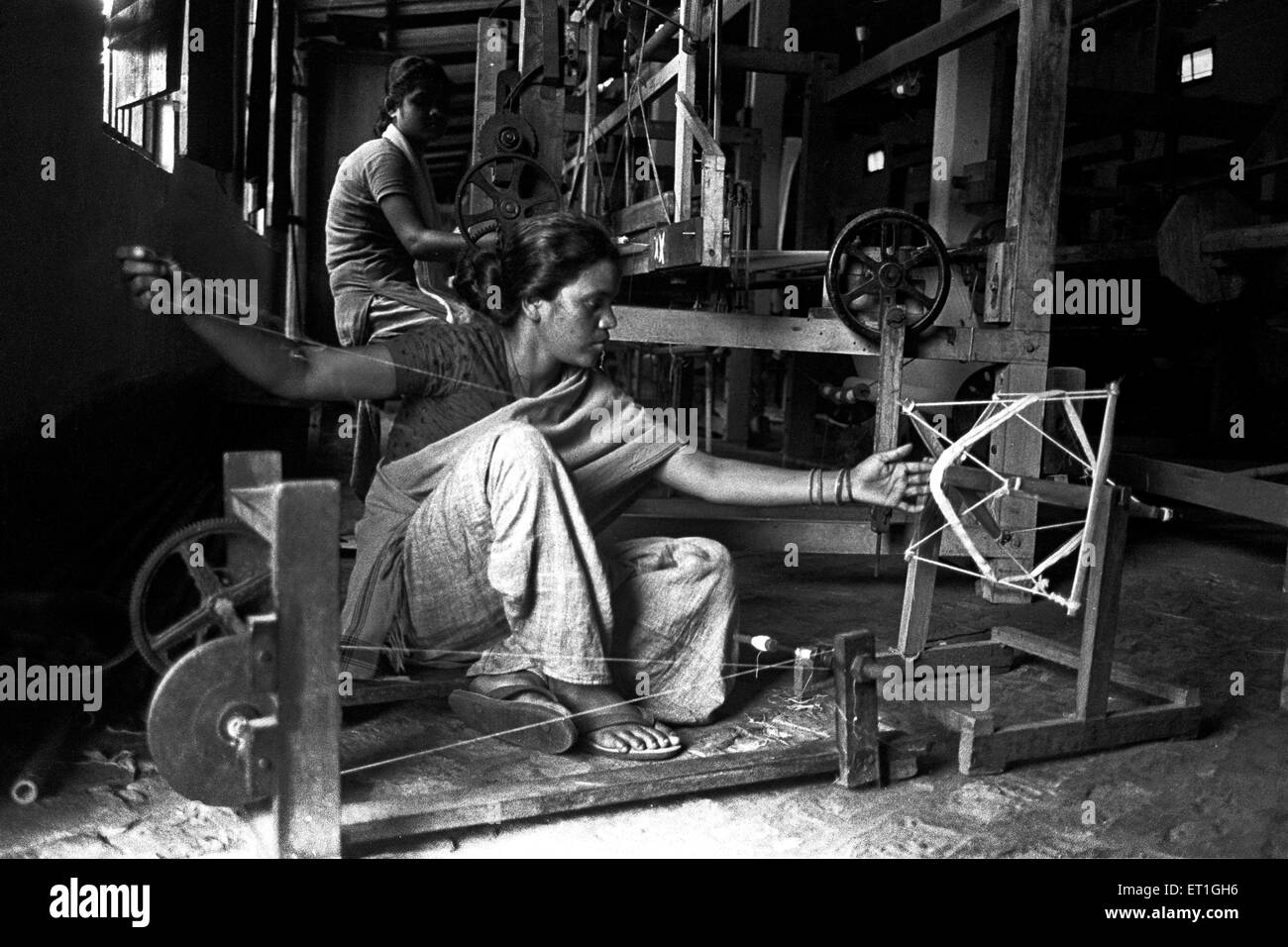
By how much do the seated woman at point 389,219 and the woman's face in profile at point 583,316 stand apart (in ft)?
4.05

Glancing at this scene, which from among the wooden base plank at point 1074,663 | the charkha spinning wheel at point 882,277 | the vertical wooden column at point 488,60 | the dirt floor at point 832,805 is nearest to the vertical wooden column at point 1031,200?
the charkha spinning wheel at point 882,277

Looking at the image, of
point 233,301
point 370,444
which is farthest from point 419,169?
point 233,301

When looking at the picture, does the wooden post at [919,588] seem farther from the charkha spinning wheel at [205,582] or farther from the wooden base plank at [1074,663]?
the charkha spinning wheel at [205,582]

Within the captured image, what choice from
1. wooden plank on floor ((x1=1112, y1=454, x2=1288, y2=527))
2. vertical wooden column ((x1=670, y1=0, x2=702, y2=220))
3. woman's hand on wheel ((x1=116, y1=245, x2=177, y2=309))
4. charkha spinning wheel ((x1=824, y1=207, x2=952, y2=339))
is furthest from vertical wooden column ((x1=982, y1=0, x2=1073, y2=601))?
woman's hand on wheel ((x1=116, y1=245, x2=177, y2=309))

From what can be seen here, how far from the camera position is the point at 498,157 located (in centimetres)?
386

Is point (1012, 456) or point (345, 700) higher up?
point (1012, 456)

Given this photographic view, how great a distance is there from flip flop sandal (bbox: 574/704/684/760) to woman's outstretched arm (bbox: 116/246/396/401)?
0.78m

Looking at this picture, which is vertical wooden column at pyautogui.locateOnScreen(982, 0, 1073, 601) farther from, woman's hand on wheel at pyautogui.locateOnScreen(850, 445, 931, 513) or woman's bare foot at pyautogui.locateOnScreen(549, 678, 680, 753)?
woman's bare foot at pyautogui.locateOnScreen(549, 678, 680, 753)

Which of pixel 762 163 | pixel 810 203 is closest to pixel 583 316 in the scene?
pixel 810 203

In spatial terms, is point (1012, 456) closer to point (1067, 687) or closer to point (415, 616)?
point (1067, 687)

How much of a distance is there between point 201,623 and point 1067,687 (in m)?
2.05

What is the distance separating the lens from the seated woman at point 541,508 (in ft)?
7.04

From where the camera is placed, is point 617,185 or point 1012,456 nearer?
point 1012,456

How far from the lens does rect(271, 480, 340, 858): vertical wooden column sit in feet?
5.04
